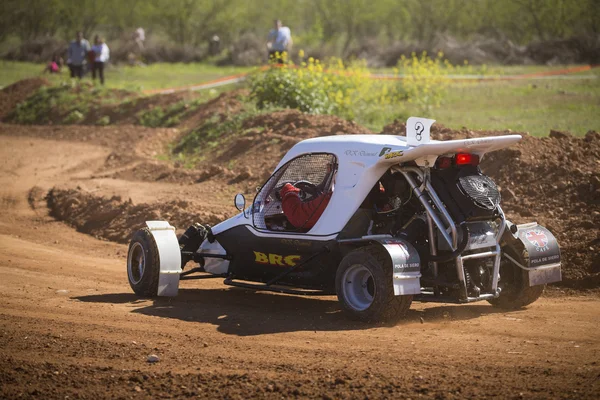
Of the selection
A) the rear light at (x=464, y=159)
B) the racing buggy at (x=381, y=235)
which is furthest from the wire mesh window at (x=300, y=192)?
the rear light at (x=464, y=159)

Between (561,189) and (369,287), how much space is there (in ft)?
18.8

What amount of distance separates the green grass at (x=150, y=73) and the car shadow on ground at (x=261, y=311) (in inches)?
999

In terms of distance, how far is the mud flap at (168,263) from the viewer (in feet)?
34.4

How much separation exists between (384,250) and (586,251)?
4267 millimetres

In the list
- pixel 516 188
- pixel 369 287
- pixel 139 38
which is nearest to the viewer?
pixel 369 287

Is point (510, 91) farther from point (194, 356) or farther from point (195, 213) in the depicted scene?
point (194, 356)

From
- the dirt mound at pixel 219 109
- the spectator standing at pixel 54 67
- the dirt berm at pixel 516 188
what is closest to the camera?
the dirt berm at pixel 516 188

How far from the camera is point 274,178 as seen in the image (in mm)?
10367

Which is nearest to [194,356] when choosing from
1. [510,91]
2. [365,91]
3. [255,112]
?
[255,112]

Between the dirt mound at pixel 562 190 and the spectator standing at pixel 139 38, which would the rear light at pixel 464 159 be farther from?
the spectator standing at pixel 139 38

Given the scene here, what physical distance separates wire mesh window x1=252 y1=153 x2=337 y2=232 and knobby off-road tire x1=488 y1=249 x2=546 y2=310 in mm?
2156

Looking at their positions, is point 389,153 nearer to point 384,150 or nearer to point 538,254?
point 384,150

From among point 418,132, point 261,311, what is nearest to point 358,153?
point 418,132

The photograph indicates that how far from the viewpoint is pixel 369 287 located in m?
9.28
